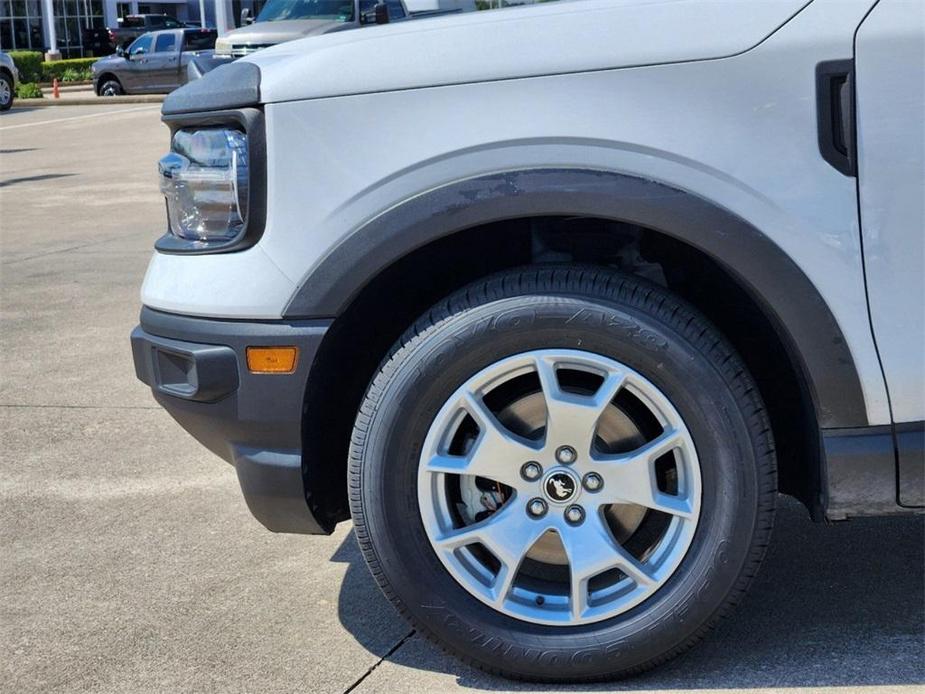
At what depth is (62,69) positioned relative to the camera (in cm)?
3684

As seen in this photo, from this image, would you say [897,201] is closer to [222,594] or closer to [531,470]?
[531,470]

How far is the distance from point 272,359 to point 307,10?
1601cm

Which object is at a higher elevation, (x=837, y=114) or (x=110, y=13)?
(x=837, y=114)

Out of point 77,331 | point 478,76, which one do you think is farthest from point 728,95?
point 77,331

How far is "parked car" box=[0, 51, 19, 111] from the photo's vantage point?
25.8 metres

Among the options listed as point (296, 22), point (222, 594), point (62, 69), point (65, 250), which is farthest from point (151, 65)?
point (222, 594)

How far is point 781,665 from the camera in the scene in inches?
111

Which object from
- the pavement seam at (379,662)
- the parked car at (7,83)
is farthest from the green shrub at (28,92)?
the pavement seam at (379,662)

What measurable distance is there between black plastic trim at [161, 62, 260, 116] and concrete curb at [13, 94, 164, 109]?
24985mm

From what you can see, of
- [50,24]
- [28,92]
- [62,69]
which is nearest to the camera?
[28,92]

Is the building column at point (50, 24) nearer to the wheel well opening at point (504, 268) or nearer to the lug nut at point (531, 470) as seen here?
the wheel well opening at point (504, 268)

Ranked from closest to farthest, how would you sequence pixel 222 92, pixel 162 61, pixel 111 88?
pixel 222 92, pixel 162 61, pixel 111 88

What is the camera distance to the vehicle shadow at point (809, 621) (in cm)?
278

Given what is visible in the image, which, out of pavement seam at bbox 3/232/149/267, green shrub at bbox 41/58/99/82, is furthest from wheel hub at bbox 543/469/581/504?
green shrub at bbox 41/58/99/82
